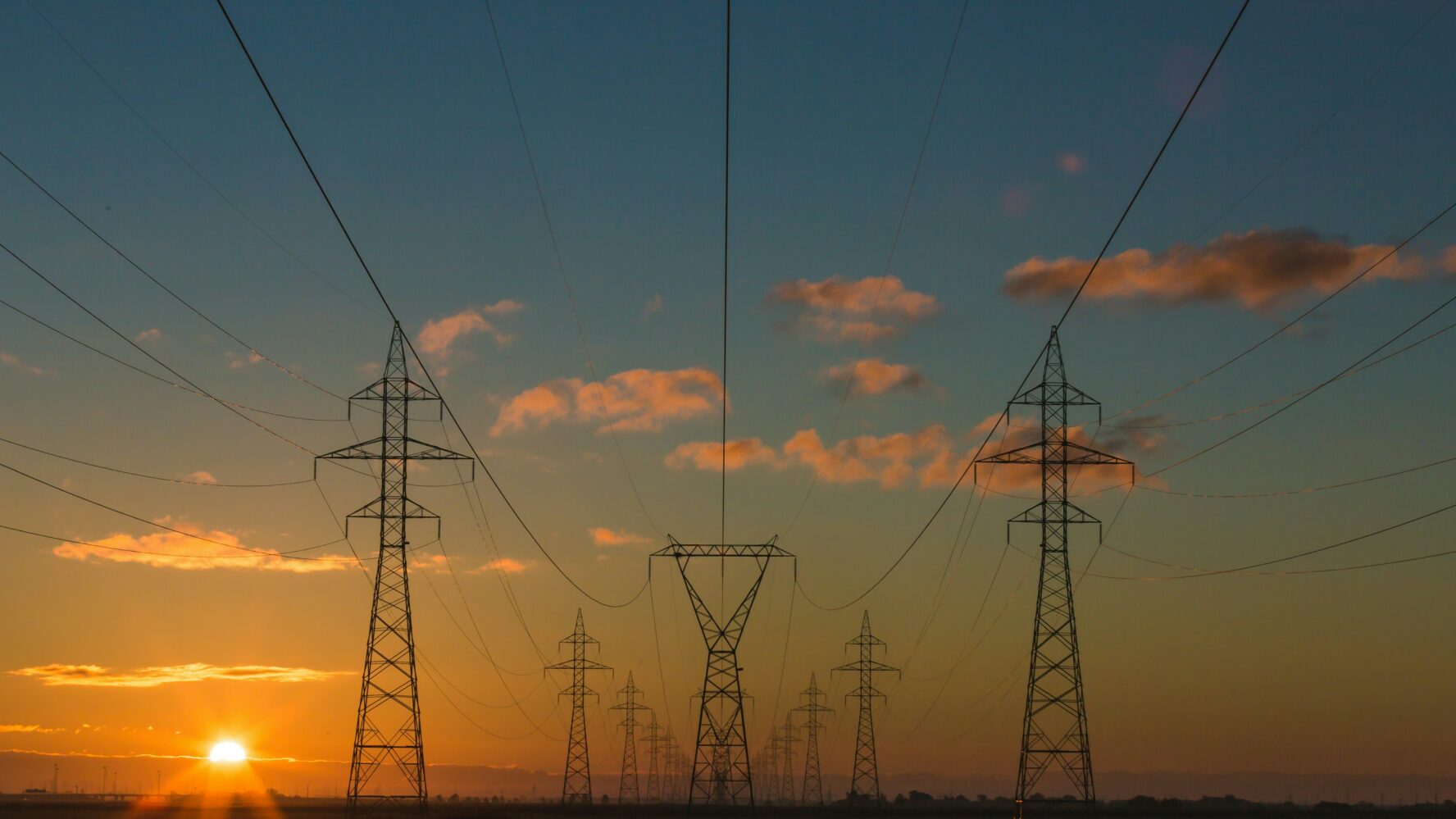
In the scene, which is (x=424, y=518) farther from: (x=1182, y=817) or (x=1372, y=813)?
(x=1372, y=813)

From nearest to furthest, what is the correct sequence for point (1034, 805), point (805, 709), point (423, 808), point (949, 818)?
point (423, 808) < point (1034, 805) < point (949, 818) < point (805, 709)

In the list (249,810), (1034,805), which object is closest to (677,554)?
(1034,805)

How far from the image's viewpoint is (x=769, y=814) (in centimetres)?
12625

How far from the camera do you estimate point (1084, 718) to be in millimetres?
60688

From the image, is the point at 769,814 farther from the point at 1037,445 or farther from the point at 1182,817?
the point at 1037,445

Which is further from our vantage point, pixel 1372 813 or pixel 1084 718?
pixel 1372 813

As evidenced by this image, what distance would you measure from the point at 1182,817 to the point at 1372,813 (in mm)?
19027

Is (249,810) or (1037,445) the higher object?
(1037,445)

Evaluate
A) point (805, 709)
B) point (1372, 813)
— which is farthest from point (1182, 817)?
point (805, 709)

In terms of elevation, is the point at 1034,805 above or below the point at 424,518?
below

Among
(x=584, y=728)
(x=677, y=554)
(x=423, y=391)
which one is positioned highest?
(x=423, y=391)

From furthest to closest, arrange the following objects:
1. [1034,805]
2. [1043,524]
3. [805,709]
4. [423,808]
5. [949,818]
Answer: [805,709] < [949,818] < [1034,805] < [1043,524] < [423,808]

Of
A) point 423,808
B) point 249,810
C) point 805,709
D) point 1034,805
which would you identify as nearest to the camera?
point 423,808

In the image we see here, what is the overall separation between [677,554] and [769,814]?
62.1 meters
